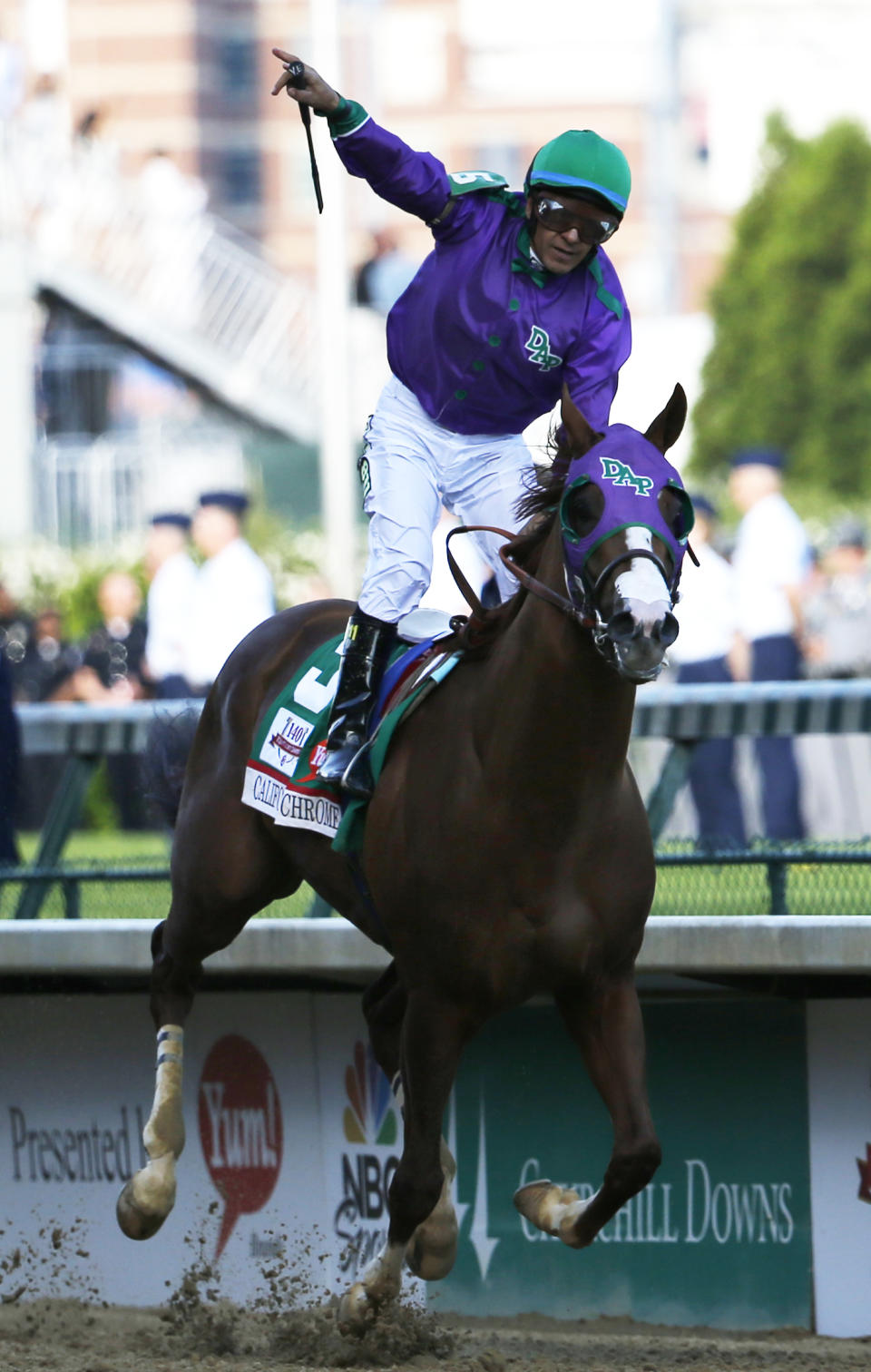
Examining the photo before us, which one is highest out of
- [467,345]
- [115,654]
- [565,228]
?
[565,228]

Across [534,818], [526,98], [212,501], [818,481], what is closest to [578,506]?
[534,818]

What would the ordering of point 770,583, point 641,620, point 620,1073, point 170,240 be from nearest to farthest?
point 641,620
point 620,1073
point 770,583
point 170,240

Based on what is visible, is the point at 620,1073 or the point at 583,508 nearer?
the point at 583,508

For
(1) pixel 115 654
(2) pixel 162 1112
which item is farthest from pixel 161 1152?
(1) pixel 115 654

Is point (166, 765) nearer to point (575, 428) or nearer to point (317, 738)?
point (317, 738)

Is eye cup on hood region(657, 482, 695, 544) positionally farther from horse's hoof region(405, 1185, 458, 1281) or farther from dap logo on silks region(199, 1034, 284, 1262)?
dap logo on silks region(199, 1034, 284, 1262)

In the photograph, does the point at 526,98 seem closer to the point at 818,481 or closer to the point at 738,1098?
the point at 818,481

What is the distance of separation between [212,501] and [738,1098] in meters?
5.27

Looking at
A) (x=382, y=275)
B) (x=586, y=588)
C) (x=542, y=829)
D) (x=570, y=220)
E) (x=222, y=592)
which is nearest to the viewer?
(x=586, y=588)

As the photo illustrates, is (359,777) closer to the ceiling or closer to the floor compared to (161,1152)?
closer to the ceiling

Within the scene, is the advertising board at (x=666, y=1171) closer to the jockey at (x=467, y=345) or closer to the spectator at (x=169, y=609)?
the jockey at (x=467, y=345)

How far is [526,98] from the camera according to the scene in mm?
57938

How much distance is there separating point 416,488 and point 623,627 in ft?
5.08

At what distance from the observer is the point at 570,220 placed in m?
5.58
